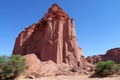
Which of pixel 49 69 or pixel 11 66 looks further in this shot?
pixel 49 69

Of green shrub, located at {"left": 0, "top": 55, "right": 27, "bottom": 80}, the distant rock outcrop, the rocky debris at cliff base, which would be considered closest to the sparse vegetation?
the rocky debris at cliff base

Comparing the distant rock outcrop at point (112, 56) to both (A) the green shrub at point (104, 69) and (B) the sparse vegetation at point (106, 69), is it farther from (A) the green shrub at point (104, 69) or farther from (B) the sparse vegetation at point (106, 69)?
(A) the green shrub at point (104, 69)

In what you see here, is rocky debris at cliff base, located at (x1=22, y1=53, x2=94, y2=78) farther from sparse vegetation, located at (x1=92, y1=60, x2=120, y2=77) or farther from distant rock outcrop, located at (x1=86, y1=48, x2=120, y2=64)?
distant rock outcrop, located at (x1=86, y1=48, x2=120, y2=64)

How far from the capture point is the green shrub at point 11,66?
32.3m

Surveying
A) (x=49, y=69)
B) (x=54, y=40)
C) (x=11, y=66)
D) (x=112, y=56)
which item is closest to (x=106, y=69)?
(x=49, y=69)

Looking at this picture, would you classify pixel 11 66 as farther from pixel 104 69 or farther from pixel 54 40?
pixel 54 40

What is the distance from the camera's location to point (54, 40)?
2042 inches

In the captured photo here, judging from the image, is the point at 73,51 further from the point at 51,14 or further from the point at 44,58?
the point at 51,14

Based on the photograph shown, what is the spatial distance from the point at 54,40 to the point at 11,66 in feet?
69.7

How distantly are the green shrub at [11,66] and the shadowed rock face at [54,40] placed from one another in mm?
15904

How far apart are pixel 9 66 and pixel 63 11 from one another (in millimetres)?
30154

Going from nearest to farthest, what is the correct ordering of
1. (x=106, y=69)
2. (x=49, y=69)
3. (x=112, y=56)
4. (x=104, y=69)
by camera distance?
(x=106, y=69)
(x=104, y=69)
(x=49, y=69)
(x=112, y=56)

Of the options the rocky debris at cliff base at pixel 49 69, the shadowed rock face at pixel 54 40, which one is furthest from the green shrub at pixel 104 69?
the shadowed rock face at pixel 54 40

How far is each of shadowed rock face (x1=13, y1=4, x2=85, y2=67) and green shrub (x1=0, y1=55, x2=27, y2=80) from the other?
15.9 meters
